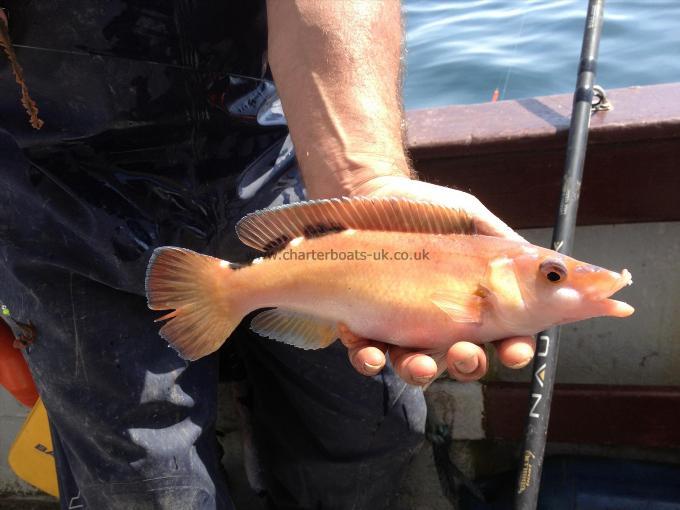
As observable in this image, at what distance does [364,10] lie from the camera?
5.85 feet

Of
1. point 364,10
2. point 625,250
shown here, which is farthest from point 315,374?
point 625,250

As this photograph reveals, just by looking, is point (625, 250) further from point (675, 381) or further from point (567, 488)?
point (567, 488)

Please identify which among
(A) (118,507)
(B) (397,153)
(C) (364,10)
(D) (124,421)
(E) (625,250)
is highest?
(C) (364,10)

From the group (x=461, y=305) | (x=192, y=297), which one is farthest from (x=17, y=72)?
(x=461, y=305)

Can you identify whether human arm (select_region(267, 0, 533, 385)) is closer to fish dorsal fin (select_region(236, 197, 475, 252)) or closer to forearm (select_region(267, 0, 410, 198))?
forearm (select_region(267, 0, 410, 198))

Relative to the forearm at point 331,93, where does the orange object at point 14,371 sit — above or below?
below

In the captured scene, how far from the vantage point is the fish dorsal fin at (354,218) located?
1.48 meters

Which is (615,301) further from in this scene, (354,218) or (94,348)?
(94,348)

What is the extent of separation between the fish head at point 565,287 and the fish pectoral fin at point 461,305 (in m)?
0.11

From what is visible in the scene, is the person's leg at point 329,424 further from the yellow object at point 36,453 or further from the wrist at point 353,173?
the yellow object at point 36,453

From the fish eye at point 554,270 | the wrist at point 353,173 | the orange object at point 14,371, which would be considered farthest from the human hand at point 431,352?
the orange object at point 14,371

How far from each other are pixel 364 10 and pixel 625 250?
4.73ft

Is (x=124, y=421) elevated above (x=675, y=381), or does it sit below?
above

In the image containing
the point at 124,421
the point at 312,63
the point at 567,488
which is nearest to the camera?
the point at 312,63
